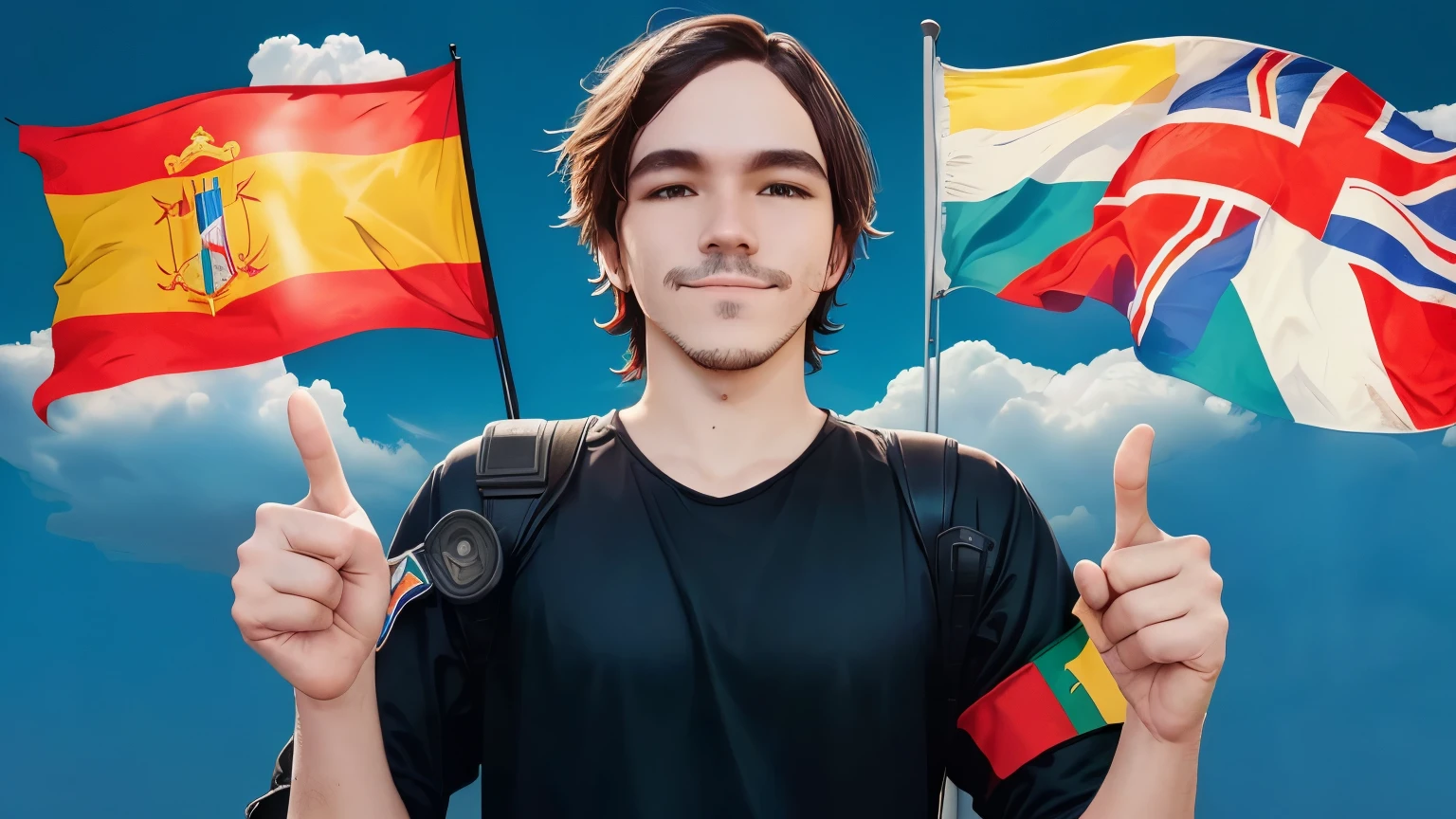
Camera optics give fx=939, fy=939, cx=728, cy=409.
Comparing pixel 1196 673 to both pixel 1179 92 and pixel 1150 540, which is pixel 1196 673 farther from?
pixel 1179 92

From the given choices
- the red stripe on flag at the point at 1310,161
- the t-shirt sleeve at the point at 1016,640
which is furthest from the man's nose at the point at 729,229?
the red stripe on flag at the point at 1310,161

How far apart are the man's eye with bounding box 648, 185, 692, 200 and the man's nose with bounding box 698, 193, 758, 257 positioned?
0.07 meters

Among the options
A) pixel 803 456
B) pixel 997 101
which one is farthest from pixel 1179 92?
pixel 803 456

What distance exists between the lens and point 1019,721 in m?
1.57

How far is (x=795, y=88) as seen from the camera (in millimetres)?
1746

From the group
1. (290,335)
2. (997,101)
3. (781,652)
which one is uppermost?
(997,101)

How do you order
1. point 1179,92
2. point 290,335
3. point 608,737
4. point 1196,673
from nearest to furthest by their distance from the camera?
1. point 1196,673
2. point 608,737
3. point 290,335
4. point 1179,92

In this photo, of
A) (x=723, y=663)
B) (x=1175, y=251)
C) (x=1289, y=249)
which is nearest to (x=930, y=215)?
(x=1175, y=251)

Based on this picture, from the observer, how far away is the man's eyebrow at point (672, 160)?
5.40 feet

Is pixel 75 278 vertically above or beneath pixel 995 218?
beneath

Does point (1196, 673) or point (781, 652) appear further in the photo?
point (781, 652)

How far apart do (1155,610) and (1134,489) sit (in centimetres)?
17

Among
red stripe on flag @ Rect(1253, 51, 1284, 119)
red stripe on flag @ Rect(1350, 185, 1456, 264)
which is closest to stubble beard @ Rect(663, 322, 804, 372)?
red stripe on flag @ Rect(1253, 51, 1284, 119)

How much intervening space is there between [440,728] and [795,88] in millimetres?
1294
